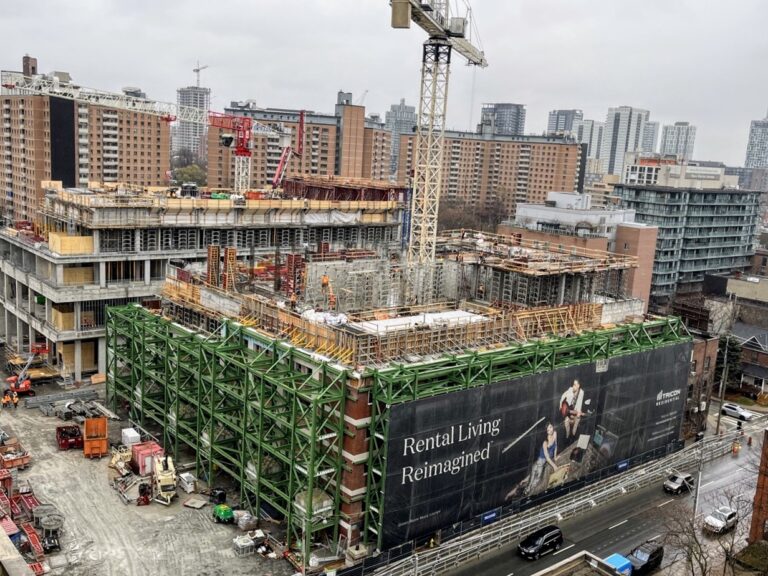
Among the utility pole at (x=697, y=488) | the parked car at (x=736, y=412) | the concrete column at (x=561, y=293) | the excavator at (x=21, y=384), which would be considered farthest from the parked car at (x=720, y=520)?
the excavator at (x=21, y=384)

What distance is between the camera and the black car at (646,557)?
38469 mm

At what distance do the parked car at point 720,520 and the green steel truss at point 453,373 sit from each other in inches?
446

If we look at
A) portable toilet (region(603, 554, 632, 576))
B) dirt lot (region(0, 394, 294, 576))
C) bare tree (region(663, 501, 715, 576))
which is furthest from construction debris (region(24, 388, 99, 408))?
bare tree (region(663, 501, 715, 576))

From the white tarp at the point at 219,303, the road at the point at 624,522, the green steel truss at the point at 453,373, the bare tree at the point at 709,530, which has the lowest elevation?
the road at the point at 624,522

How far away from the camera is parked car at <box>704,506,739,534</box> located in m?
43.8

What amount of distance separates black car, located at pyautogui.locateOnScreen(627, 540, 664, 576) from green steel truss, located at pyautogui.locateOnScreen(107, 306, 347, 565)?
16.3 meters

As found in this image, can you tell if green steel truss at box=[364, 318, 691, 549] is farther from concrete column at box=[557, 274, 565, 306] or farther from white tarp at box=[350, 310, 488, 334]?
concrete column at box=[557, 274, 565, 306]

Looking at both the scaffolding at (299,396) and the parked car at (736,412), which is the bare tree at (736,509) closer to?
the scaffolding at (299,396)

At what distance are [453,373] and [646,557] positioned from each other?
14434mm

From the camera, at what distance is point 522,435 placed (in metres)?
42.6

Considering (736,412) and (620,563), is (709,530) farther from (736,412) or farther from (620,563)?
(736,412)

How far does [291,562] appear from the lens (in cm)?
3725

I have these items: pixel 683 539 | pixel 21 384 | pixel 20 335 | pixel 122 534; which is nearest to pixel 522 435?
pixel 683 539

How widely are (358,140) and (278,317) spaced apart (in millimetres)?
117463
